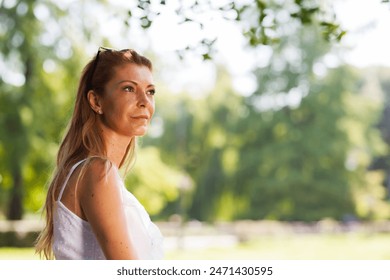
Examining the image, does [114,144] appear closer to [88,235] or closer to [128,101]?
[128,101]

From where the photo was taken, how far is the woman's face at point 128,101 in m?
1.19

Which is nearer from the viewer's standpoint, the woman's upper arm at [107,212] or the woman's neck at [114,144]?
the woman's upper arm at [107,212]

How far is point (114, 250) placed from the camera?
103cm

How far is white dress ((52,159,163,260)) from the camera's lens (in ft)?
3.66

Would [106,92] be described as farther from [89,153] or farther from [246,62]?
[246,62]

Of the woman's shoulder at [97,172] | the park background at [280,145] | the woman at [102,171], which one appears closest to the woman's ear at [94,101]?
the woman at [102,171]

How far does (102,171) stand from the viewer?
1.08m

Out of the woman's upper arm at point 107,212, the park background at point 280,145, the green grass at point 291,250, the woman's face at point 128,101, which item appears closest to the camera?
the woman's upper arm at point 107,212

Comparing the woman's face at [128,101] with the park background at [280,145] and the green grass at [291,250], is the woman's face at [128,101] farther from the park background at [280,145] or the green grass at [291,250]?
the park background at [280,145]

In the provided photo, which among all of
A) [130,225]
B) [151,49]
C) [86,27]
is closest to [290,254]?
[151,49]

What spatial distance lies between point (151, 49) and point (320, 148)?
37.3ft

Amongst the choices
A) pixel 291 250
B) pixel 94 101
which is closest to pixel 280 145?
pixel 291 250

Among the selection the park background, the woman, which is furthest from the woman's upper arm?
the park background

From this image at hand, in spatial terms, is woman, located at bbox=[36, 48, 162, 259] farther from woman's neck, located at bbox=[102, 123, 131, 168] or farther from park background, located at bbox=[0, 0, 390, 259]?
park background, located at bbox=[0, 0, 390, 259]
